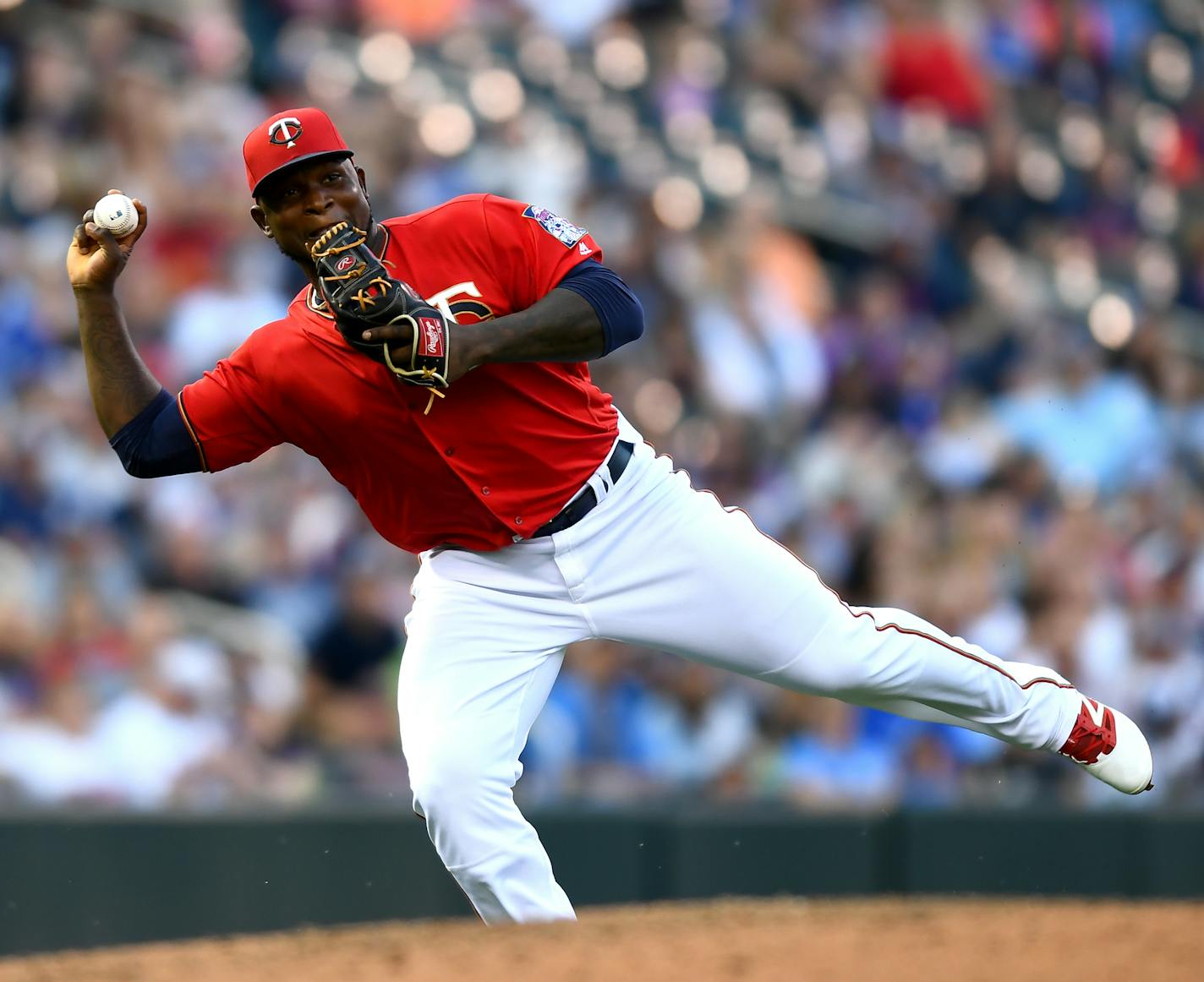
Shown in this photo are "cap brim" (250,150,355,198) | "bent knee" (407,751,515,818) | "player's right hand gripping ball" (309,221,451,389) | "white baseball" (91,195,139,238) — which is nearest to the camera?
"player's right hand gripping ball" (309,221,451,389)

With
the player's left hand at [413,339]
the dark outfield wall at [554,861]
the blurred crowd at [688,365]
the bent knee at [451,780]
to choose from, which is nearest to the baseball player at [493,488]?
the bent knee at [451,780]

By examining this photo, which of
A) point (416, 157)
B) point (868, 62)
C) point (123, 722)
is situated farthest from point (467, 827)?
point (868, 62)

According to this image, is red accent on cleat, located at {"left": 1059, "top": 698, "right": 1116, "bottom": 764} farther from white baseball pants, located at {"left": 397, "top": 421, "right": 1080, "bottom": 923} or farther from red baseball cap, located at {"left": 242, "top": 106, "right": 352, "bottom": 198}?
red baseball cap, located at {"left": 242, "top": 106, "right": 352, "bottom": 198}

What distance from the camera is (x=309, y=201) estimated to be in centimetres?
442

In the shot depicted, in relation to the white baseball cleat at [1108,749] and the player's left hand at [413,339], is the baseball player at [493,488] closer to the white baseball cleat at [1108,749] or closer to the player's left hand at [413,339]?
the player's left hand at [413,339]

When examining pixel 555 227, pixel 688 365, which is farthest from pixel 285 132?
pixel 688 365

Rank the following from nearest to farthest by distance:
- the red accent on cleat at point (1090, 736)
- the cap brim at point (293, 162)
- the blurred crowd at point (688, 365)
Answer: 1. the cap brim at point (293, 162)
2. the red accent on cleat at point (1090, 736)
3. the blurred crowd at point (688, 365)

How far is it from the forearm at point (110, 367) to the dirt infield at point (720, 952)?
4.48ft

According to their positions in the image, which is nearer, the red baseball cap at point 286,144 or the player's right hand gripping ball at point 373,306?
the player's right hand gripping ball at point 373,306

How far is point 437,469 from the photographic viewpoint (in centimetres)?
462

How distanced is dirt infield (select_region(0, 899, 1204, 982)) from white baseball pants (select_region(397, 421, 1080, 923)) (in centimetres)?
27

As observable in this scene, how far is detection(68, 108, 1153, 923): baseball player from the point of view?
4.54m

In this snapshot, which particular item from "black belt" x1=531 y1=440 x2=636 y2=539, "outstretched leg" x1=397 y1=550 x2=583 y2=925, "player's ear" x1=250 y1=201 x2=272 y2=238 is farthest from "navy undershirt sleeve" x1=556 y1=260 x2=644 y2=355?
"player's ear" x1=250 y1=201 x2=272 y2=238

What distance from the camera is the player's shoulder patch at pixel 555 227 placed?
4699 millimetres
